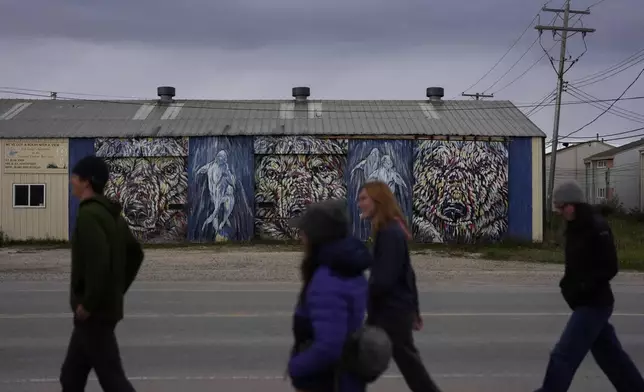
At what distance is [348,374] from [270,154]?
2277 cm

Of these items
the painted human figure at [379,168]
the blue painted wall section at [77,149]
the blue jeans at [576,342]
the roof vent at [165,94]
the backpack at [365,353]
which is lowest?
the blue jeans at [576,342]

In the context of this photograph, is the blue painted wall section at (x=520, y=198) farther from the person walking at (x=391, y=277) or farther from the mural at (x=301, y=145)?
the person walking at (x=391, y=277)

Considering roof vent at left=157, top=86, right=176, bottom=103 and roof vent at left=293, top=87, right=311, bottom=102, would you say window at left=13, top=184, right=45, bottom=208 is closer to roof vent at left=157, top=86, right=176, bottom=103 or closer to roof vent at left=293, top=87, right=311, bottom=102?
roof vent at left=157, top=86, right=176, bottom=103

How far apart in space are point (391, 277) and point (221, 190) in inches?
846

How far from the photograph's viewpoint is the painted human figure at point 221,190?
26.0 meters

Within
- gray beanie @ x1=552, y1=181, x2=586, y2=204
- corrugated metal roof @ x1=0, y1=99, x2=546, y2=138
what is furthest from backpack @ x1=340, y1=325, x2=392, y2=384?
corrugated metal roof @ x1=0, y1=99, x2=546, y2=138

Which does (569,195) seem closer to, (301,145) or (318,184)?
(318,184)

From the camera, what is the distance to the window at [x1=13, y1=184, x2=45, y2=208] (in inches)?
1043

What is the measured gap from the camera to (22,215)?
1044 inches

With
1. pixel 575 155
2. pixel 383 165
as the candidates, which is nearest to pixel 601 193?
pixel 575 155

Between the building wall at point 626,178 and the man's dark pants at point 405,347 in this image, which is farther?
the building wall at point 626,178

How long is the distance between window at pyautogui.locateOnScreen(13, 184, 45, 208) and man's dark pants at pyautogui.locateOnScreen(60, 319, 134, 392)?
23.1 m

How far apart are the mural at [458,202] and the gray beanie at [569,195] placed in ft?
67.2

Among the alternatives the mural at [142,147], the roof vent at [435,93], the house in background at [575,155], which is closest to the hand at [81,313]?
the mural at [142,147]
